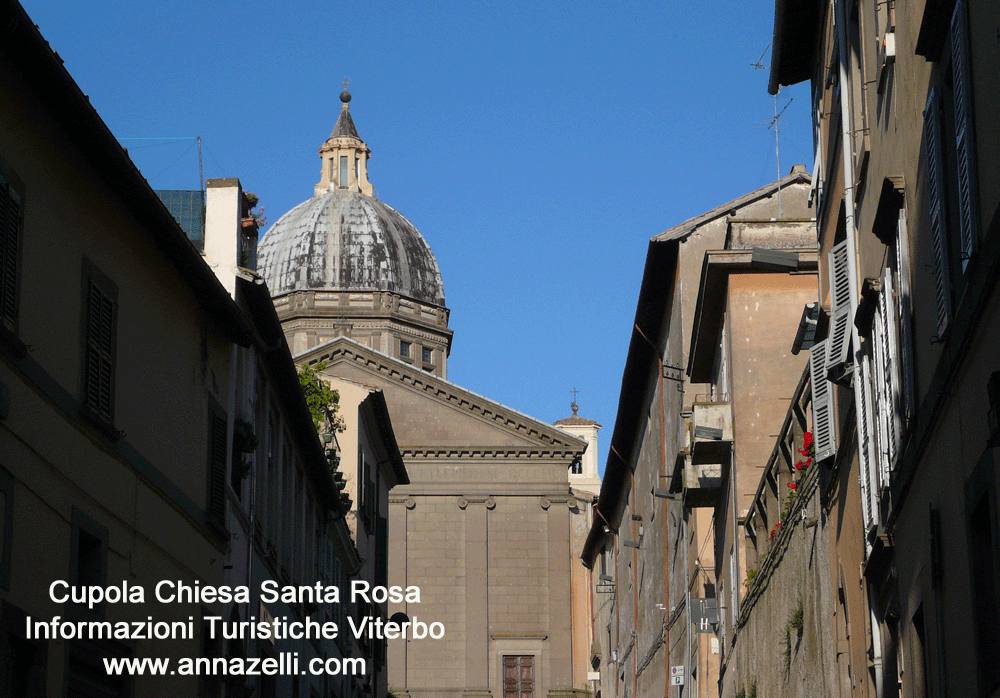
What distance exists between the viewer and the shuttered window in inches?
638

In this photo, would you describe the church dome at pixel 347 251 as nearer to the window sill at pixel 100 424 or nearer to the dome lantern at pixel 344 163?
the dome lantern at pixel 344 163

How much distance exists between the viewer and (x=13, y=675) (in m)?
10.4

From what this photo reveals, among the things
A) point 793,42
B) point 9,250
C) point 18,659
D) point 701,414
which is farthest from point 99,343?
point 701,414

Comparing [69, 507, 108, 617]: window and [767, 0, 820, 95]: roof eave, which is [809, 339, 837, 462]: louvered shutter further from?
[69, 507, 108, 617]: window

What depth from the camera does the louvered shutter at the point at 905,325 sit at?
10.1 m

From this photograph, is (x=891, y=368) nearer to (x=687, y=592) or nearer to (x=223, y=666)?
(x=223, y=666)

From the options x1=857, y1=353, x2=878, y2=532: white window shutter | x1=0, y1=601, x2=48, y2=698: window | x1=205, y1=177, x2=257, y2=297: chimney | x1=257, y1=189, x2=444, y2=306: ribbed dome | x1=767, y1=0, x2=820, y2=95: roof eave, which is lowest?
x1=0, y1=601, x2=48, y2=698: window

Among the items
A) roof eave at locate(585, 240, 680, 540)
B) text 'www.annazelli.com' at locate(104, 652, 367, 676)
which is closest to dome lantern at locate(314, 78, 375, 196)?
roof eave at locate(585, 240, 680, 540)

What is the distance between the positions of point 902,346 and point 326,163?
76.2m

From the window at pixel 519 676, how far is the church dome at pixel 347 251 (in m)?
22.8

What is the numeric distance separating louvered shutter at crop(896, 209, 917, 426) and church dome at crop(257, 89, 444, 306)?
66300mm

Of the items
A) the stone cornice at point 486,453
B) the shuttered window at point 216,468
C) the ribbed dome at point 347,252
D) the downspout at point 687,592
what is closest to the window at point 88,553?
the shuttered window at point 216,468

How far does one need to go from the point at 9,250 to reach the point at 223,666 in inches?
293

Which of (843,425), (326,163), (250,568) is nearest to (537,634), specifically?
(326,163)
